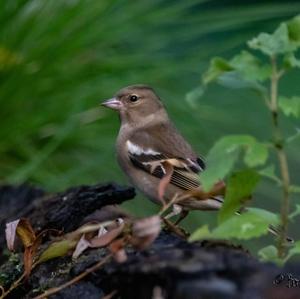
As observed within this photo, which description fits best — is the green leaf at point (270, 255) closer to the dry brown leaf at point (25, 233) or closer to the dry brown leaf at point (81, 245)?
the dry brown leaf at point (81, 245)

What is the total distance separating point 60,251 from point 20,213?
123 cm

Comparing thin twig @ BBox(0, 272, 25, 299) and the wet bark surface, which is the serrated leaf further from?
thin twig @ BBox(0, 272, 25, 299)

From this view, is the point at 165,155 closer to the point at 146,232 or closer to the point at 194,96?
the point at 194,96

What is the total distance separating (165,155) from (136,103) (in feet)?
1.71

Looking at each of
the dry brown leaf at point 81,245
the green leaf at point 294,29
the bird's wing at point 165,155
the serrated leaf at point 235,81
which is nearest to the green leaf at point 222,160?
the serrated leaf at point 235,81

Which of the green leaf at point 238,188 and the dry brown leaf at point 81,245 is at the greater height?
the green leaf at point 238,188

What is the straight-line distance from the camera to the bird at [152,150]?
433 cm

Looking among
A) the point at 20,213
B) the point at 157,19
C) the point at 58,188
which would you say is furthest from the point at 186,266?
the point at 157,19

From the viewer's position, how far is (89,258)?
7.50 feet

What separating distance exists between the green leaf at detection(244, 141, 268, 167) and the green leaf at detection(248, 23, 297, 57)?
0.59 ft

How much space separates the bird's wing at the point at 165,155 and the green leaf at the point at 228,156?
88.1 inches

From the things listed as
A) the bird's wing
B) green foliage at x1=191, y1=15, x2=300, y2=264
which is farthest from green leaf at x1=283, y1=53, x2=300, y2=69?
the bird's wing

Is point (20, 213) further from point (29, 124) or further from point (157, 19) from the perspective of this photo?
point (157, 19)

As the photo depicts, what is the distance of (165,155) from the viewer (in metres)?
4.55
